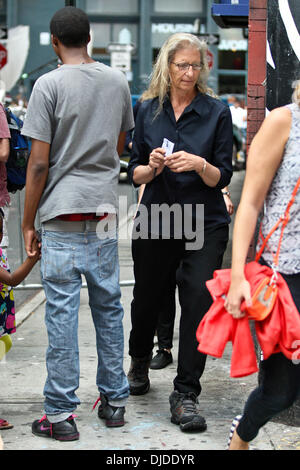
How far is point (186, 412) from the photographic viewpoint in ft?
14.6

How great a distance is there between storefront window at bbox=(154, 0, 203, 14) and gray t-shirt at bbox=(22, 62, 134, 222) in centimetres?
3039

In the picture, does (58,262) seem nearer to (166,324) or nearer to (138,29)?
(166,324)

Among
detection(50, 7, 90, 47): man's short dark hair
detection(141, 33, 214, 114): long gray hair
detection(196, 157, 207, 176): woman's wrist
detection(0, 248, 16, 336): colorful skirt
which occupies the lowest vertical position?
detection(0, 248, 16, 336): colorful skirt

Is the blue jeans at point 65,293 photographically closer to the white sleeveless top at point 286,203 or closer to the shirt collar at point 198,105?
the shirt collar at point 198,105

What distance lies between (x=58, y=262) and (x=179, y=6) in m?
31.1

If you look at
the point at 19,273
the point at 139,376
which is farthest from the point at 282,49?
the point at 139,376

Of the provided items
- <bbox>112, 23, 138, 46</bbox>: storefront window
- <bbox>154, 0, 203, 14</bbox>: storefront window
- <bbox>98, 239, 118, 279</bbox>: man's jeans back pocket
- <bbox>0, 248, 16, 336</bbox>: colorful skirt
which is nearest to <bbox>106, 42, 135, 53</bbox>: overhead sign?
<bbox>0, 248, 16, 336</bbox>: colorful skirt

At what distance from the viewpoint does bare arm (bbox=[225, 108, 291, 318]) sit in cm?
331

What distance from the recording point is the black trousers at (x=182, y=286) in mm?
4531

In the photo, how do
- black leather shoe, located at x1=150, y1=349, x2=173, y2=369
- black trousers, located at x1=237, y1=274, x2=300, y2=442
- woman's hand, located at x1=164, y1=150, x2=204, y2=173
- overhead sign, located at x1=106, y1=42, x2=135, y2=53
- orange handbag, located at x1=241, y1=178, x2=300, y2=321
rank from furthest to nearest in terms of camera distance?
overhead sign, located at x1=106, y1=42, x2=135, y2=53 → black leather shoe, located at x1=150, y1=349, x2=173, y2=369 → woman's hand, located at x1=164, y1=150, x2=204, y2=173 → black trousers, located at x1=237, y1=274, x2=300, y2=442 → orange handbag, located at x1=241, y1=178, x2=300, y2=321

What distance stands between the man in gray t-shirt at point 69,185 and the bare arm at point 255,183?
1108 mm

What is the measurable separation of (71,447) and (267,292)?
1.50 metres

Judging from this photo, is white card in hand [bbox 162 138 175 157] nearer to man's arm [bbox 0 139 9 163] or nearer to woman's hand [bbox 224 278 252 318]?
man's arm [bbox 0 139 9 163]

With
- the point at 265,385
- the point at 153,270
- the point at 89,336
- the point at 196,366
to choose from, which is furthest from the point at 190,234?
the point at 89,336
